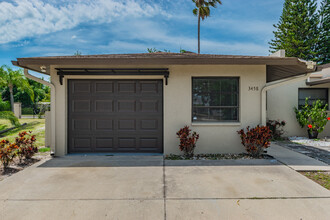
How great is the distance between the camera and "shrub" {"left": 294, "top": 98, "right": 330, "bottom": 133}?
8.97 m

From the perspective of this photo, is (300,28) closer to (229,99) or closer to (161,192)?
(229,99)

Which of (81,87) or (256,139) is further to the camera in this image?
(81,87)

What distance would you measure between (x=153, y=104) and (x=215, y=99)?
6.21 feet

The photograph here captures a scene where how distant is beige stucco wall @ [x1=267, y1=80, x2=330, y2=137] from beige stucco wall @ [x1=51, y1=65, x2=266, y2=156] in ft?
13.6

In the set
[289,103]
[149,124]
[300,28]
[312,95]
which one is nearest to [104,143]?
[149,124]

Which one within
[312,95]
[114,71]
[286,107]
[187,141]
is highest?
[114,71]

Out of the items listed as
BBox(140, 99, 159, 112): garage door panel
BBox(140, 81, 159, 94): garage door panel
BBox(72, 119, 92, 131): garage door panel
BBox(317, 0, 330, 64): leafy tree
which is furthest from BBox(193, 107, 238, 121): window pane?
BBox(317, 0, 330, 64): leafy tree

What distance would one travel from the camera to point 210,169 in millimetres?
4699

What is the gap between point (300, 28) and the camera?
21078 millimetres

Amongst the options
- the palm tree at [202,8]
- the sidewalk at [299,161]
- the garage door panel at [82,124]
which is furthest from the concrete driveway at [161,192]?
the palm tree at [202,8]

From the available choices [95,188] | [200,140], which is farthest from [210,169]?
[95,188]

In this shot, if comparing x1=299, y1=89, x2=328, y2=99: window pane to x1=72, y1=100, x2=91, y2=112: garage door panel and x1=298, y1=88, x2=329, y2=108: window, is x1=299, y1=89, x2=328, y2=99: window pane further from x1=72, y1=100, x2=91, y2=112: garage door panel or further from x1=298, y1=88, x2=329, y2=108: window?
x1=72, y1=100, x2=91, y2=112: garage door panel

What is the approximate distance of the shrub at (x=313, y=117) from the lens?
8.97 meters

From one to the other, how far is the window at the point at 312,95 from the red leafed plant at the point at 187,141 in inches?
283
